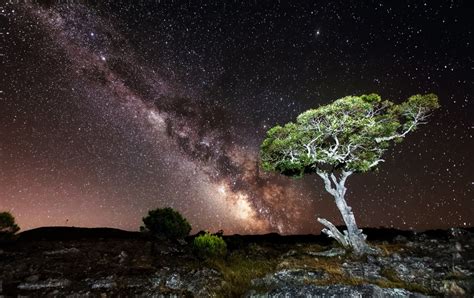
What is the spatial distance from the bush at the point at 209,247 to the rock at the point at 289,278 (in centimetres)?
446

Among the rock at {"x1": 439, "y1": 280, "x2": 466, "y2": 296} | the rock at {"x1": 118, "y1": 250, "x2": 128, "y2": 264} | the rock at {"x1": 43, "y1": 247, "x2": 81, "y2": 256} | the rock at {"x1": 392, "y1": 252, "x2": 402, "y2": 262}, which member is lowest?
the rock at {"x1": 439, "y1": 280, "x2": 466, "y2": 296}

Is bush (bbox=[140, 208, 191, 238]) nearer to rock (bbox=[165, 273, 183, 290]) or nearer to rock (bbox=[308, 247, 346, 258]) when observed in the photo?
rock (bbox=[165, 273, 183, 290])

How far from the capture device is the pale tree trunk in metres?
24.0

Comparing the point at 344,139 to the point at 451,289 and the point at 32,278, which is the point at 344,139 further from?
the point at 32,278

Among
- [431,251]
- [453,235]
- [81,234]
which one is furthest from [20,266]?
[453,235]

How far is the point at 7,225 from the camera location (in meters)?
27.1

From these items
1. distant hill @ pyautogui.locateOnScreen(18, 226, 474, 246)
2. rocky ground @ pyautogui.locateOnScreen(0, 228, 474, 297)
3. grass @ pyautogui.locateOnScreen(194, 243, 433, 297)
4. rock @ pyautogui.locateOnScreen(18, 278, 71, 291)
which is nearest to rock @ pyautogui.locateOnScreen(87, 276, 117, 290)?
rocky ground @ pyautogui.locateOnScreen(0, 228, 474, 297)

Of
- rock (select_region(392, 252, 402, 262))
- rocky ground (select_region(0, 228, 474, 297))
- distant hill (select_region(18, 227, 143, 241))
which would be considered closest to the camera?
rocky ground (select_region(0, 228, 474, 297))

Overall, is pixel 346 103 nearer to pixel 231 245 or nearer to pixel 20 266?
pixel 231 245

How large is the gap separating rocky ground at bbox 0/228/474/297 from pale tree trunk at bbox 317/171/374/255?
3.05ft

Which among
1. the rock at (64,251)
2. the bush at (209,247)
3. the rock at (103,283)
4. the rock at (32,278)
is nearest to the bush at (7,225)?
the rock at (64,251)

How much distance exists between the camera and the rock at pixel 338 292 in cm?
1736

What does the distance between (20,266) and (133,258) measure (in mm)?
6379

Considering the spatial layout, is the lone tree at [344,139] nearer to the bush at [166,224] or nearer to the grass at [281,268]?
the grass at [281,268]
